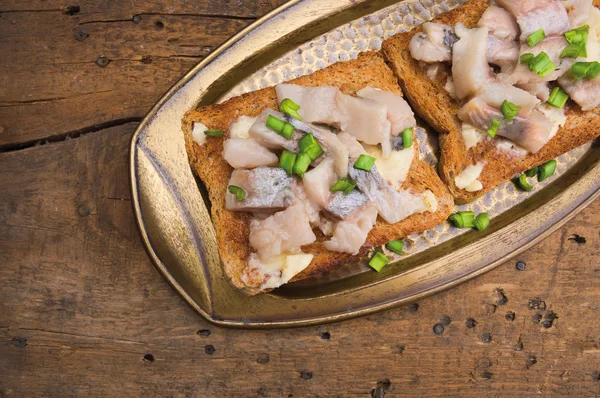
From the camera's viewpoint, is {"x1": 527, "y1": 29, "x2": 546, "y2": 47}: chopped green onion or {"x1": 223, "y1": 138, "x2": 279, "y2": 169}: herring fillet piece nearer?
{"x1": 223, "y1": 138, "x2": 279, "y2": 169}: herring fillet piece

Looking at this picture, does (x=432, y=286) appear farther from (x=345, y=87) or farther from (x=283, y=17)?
(x=283, y=17)

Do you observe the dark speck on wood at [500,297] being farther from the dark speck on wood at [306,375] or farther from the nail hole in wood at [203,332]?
the nail hole in wood at [203,332]

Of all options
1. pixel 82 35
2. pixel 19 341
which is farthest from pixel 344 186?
pixel 19 341

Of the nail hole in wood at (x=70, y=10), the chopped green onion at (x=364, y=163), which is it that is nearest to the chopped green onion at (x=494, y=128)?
the chopped green onion at (x=364, y=163)

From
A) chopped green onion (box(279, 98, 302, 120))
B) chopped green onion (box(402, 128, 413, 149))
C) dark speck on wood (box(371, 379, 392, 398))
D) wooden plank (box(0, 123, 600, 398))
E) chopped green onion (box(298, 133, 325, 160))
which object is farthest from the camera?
dark speck on wood (box(371, 379, 392, 398))

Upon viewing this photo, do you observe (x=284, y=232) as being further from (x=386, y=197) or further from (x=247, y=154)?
(x=386, y=197)

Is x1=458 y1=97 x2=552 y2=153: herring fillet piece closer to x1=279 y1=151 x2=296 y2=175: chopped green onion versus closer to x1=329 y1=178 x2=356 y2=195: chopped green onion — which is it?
x1=329 y1=178 x2=356 y2=195: chopped green onion

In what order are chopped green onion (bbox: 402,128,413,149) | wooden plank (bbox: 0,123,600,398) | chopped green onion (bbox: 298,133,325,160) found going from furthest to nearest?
1. wooden plank (bbox: 0,123,600,398)
2. chopped green onion (bbox: 402,128,413,149)
3. chopped green onion (bbox: 298,133,325,160)

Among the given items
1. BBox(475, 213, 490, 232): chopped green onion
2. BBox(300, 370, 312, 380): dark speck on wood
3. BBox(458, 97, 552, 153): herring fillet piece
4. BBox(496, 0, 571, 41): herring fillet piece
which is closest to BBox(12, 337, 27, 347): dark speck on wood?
BBox(300, 370, 312, 380): dark speck on wood

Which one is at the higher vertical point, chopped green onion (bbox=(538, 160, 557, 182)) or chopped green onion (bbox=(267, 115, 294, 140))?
chopped green onion (bbox=(538, 160, 557, 182))
